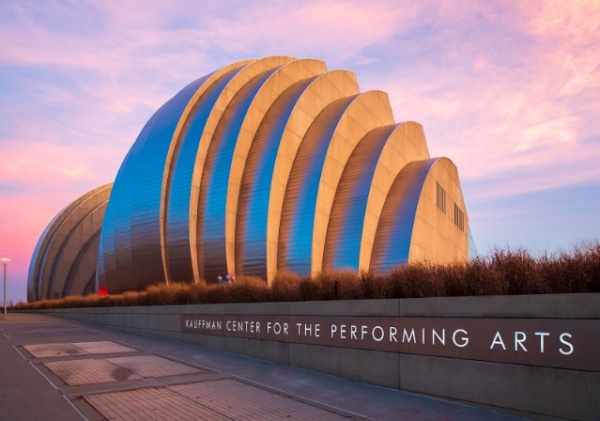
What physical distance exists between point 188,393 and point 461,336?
499cm

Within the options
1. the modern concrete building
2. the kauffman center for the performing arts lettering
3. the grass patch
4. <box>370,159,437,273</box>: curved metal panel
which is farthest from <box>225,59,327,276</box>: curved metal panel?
the kauffman center for the performing arts lettering

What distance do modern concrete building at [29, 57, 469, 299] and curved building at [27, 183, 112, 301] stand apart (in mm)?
32861

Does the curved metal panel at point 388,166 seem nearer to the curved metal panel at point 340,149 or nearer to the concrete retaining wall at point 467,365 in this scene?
the curved metal panel at point 340,149

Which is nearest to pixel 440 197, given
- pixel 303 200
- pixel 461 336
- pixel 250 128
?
pixel 303 200

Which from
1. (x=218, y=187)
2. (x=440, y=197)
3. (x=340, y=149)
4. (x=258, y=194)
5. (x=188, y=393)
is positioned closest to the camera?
(x=188, y=393)

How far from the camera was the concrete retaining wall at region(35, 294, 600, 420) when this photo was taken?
746cm

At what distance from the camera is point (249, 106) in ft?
102

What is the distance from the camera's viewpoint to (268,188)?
28.8 m

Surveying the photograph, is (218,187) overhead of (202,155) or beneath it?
beneath

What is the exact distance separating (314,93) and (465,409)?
26.1 m

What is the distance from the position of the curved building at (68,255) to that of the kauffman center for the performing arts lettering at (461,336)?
190 ft

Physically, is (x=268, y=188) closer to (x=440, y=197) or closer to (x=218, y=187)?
Answer: (x=218, y=187)

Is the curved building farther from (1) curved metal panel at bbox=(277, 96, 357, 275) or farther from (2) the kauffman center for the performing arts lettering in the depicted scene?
(2) the kauffman center for the performing arts lettering

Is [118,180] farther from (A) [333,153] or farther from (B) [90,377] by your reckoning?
(B) [90,377]
